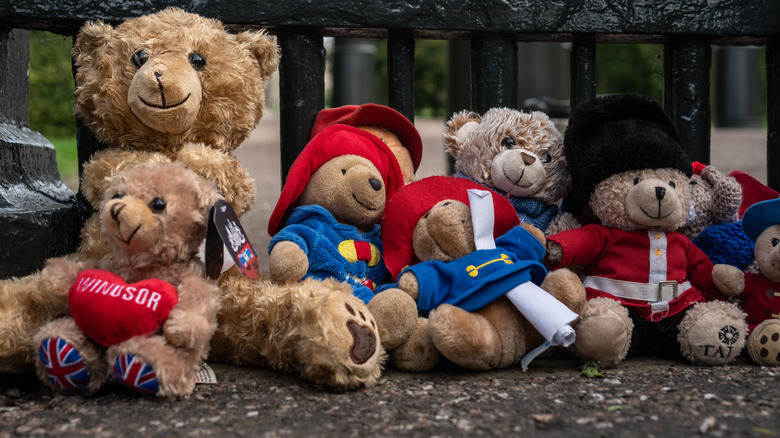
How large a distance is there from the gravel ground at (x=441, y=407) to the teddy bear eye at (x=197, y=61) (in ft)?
3.10

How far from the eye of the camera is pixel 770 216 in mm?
2201

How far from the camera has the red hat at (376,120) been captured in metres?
2.53

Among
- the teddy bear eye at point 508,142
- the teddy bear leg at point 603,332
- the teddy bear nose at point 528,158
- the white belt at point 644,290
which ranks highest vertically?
the teddy bear eye at point 508,142

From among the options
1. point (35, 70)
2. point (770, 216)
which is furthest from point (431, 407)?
point (35, 70)

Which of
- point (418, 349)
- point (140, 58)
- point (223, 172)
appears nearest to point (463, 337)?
point (418, 349)

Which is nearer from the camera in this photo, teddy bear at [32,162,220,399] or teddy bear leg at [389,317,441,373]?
teddy bear at [32,162,220,399]

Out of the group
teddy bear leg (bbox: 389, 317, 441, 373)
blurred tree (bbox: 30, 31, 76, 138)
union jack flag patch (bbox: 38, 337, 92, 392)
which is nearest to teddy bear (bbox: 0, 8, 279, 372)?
union jack flag patch (bbox: 38, 337, 92, 392)

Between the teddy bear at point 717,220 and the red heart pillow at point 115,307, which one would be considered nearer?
the red heart pillow at point 115,307

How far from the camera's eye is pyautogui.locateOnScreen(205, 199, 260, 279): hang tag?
187 centimetres

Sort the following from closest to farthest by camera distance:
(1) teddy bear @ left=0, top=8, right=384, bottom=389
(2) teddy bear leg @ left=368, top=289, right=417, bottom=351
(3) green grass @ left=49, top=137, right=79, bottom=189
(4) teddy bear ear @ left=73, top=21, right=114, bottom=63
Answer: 1. (1) teddy bear @ left=0, top=8, right=384, bottom=389
2. (2) teddy bear leg @ left=368, top=289, right=417, bottom=351
3. (4) teddy bear ear @ left=73, top=21, right=114, bottom=63
4. (3) green grass @ left=49, top=137, right=79, bottom=189

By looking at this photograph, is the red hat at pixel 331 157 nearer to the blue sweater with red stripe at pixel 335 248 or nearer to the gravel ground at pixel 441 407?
the blue sweater with red stripe at pixel 335 248

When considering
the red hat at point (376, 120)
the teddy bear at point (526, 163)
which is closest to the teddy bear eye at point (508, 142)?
the teddy bear at point (526, 163)

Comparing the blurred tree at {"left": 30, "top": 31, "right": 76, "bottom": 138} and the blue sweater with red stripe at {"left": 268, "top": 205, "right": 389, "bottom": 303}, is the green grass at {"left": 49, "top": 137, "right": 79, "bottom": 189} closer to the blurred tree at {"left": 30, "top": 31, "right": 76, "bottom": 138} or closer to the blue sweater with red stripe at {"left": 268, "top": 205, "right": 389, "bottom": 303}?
the blurred tree at {"left": 30, "top": 31, "right": 76, "bottom": 138}

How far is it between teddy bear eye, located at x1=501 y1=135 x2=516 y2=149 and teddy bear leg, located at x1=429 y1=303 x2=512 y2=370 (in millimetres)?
664
